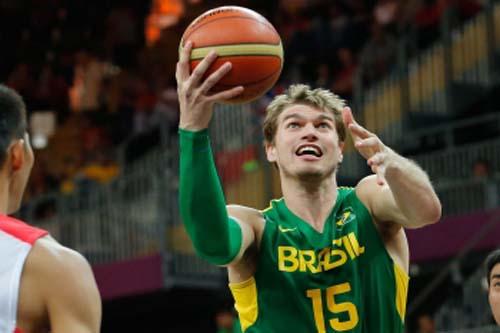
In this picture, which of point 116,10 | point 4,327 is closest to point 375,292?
point 4,327

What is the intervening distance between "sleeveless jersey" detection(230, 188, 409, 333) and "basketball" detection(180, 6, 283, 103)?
2.53 ft

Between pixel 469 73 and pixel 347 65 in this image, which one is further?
pixel 347 65

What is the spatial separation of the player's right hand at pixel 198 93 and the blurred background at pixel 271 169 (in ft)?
23.5

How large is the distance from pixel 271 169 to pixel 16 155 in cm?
1006

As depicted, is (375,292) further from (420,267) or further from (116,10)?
(116,10)

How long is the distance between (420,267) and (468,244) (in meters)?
1.42

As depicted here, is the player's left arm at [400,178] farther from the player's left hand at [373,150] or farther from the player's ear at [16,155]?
the player's ear at [16,155]

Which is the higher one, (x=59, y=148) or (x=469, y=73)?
(x=469, y=73)

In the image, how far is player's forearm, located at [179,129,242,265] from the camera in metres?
5.13

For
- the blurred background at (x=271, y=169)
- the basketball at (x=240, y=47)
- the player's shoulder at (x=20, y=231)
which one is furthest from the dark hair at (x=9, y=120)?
the blurred background at (x=271, y=169)

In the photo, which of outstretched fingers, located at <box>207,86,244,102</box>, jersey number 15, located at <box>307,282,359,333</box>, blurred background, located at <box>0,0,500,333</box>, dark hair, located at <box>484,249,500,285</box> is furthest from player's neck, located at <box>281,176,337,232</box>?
blurred background, located at <box>0,0,500,333</box>

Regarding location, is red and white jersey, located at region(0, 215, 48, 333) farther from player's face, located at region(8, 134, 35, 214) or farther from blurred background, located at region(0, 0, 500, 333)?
blurred background, located at region(0, 0, 500, 333)

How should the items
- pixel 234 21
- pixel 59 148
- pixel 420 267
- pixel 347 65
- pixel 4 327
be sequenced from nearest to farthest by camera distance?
1. pixel 4 327
2. pixel 234 21
3. pixel 420 267
4. pixel 347 65
5. pixel 59 148

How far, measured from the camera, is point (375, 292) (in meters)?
5.72
